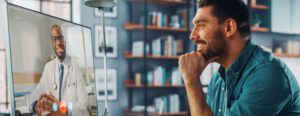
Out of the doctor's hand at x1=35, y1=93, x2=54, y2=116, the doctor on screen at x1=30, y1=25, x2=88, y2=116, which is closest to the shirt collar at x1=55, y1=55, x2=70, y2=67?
the doctor on screen at x1=30, y1=25, x2=88, y2=116

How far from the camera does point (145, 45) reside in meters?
5.03

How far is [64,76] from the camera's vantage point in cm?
124

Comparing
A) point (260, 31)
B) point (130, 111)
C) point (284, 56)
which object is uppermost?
point (260, 31)

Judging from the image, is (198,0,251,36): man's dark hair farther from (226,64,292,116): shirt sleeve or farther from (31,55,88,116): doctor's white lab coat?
(31,55,88,116): doctor's white lab coat

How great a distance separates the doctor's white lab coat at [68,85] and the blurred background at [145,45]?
140 inches

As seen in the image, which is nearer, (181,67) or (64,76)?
(64,76)

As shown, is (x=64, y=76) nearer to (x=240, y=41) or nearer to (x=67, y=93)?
(x=67, y=93)

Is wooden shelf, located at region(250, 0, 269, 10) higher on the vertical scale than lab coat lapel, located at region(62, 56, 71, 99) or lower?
higher

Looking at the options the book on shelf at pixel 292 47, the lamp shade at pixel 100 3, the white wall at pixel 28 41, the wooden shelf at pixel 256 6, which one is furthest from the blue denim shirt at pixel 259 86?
the book on shelf at pixel 292 47

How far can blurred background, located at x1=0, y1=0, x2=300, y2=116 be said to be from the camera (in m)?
5.04

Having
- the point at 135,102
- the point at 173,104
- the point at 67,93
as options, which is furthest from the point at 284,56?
the point at 67,93

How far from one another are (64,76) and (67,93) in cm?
6

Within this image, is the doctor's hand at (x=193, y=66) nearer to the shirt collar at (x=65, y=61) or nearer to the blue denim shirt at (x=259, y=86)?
the blue denim shirt at (x=259, y=86)

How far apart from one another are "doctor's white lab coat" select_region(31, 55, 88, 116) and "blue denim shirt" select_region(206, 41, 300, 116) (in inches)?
20.9
